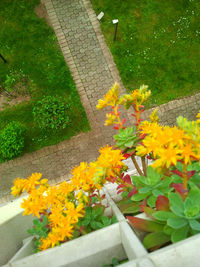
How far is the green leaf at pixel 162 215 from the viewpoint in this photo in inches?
66.2

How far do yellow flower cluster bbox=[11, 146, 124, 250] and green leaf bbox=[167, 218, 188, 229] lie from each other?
584 mm

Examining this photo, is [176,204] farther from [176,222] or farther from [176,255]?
[176,255]

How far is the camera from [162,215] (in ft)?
5.54

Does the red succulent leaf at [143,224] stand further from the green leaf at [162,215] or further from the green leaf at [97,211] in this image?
the green leaf at [97,211]

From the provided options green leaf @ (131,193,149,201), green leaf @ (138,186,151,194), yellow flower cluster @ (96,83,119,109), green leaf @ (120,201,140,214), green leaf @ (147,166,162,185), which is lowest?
green leaf @ (120,201,140,214)

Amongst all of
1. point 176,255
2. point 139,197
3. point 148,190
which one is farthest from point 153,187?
point 176,255

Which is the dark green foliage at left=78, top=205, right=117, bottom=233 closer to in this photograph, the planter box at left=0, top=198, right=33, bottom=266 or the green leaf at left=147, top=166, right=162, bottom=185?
the green leaf at left=147, top=166, right=162, bottom=185

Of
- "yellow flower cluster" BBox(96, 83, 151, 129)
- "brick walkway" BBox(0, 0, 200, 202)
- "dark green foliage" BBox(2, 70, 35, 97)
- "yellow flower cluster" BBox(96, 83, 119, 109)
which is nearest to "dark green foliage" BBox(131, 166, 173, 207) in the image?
"yellow flower cluster" BBox(96, 83, 151, 129)

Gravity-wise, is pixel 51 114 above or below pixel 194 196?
above

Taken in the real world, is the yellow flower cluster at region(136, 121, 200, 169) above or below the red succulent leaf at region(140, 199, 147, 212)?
above

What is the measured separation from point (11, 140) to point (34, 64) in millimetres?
2093

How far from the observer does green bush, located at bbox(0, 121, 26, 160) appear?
530cm

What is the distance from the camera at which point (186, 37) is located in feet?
20.4

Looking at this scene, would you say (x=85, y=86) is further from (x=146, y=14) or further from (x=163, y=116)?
(x=146, y=14)
